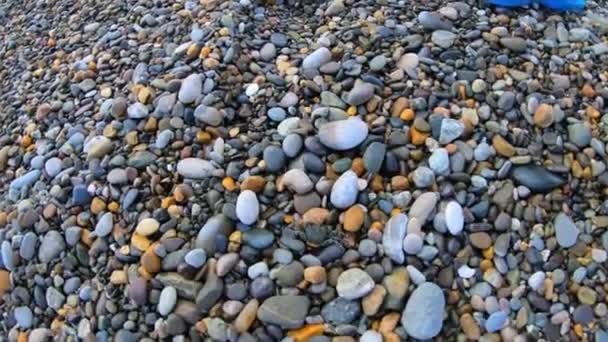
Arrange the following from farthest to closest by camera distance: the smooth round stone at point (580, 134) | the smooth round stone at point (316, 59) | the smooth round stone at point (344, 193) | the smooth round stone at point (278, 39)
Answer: the smooth round stone at point (278, 39) → the smooth round stone at point (316, 59) → the smooth round stone at point (580, 134) → the smooth round stone at point (344, 193)

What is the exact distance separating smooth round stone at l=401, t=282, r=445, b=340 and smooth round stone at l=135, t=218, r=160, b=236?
0.46m

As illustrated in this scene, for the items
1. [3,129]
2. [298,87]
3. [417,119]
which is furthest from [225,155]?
[3,129]

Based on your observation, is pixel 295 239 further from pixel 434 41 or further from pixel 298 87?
pixel 434 41

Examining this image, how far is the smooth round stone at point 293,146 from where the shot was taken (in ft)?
4.26

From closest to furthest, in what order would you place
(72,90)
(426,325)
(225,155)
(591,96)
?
(426,325) < (225,155) < (591,96) < (72,90)

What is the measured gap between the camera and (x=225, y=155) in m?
1.33

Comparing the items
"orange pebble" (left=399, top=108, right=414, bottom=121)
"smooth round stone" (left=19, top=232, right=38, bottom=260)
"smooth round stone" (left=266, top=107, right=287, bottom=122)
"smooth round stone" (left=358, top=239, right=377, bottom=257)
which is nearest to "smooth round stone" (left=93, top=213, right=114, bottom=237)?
"smooth round stone" (left=19, top=232, right=38, bottom=260)

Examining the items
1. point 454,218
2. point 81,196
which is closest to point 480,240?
point 454,218

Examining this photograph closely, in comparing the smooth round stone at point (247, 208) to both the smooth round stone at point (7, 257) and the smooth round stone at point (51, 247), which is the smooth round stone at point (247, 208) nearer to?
the smooth round stone at point (51, 247)

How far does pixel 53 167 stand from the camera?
1440 mm

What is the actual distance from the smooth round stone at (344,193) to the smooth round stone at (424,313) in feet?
0.63

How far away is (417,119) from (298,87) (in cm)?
25

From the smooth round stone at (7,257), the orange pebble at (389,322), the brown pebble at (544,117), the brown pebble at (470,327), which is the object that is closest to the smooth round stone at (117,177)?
the smooth round stone at (7,257)

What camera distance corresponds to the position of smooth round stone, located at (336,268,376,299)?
1160 mm
